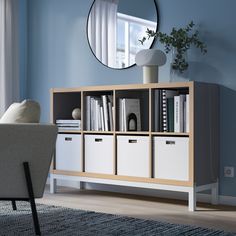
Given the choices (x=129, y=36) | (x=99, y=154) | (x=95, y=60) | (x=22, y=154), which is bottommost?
(x=99, y=154)

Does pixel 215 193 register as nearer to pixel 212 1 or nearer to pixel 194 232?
pixel 194 232

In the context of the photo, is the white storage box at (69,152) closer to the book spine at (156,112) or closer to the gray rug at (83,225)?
the book spine at (156,112)

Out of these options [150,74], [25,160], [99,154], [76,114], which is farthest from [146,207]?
[25,160]

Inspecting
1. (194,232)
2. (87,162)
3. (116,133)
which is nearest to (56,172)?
(87,162)

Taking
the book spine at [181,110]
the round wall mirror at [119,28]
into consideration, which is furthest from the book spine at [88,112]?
the book spine at [181,110]

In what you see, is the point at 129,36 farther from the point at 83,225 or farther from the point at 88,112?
the point at 83,225

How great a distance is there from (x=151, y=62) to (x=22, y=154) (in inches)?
66.4

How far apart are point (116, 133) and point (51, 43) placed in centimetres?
154

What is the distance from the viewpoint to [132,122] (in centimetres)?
435

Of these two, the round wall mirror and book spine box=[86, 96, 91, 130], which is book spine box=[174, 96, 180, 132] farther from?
book spine box=[86, 96, 91, 130]

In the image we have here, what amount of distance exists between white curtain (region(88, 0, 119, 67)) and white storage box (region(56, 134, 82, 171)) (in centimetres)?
79

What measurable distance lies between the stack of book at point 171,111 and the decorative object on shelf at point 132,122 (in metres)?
0.27

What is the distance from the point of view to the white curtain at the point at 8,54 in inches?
209

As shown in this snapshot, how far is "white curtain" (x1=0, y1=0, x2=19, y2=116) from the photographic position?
530 centimetres
